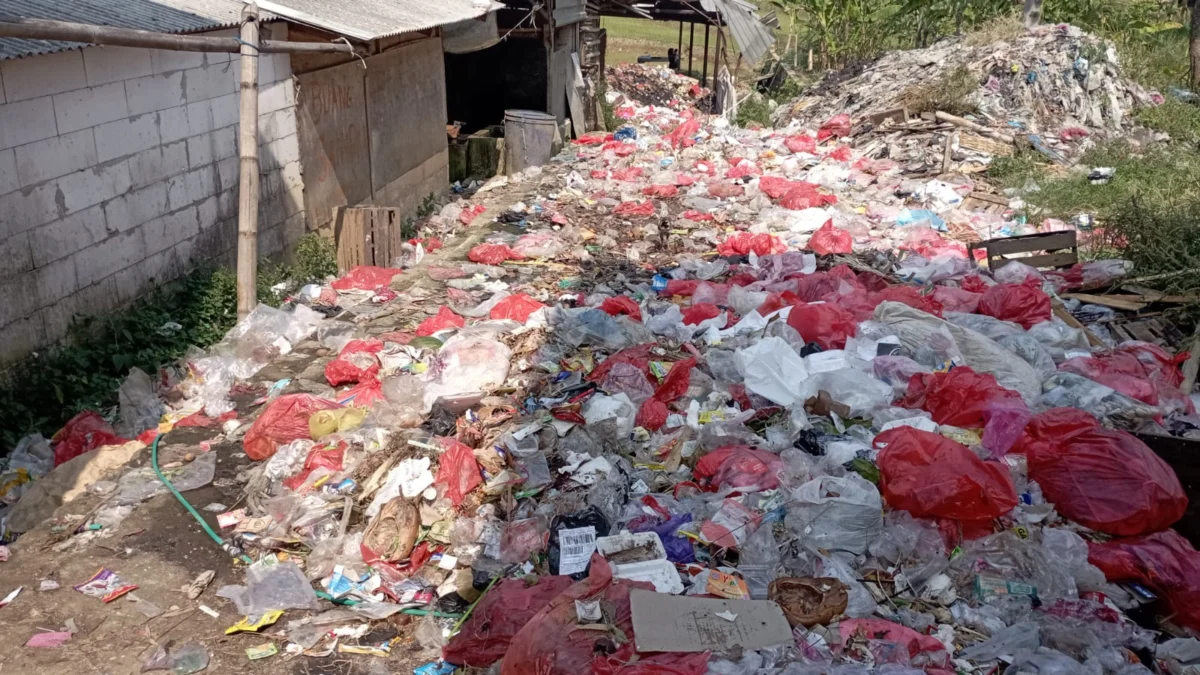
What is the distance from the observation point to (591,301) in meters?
6.64

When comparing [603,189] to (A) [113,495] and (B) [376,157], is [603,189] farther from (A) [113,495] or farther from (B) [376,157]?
(A) [113,495]

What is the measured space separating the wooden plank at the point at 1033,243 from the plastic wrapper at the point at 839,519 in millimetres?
3840

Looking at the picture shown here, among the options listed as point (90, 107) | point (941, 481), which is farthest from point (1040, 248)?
point (90, 107)

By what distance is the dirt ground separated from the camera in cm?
329

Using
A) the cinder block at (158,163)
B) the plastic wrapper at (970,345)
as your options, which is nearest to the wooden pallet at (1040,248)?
the plastic wrapper at (970,345)

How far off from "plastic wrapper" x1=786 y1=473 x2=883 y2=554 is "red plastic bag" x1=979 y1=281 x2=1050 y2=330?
2534 mm

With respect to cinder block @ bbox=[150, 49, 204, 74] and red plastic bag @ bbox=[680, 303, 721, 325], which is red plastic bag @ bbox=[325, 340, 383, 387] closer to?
red plastic bag @ bbox=[680, 303, 721, 325]

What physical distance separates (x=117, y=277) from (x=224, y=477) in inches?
75.0

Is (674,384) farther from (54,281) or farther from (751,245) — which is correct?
(54,281)

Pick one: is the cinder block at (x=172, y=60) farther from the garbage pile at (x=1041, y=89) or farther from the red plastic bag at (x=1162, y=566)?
the garbage pile at (x=1041, y=89)

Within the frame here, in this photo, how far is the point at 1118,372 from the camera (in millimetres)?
4840

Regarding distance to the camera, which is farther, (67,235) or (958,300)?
(958,300)

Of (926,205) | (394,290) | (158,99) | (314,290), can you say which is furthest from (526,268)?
(926,205)

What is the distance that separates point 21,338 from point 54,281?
1.30ft
